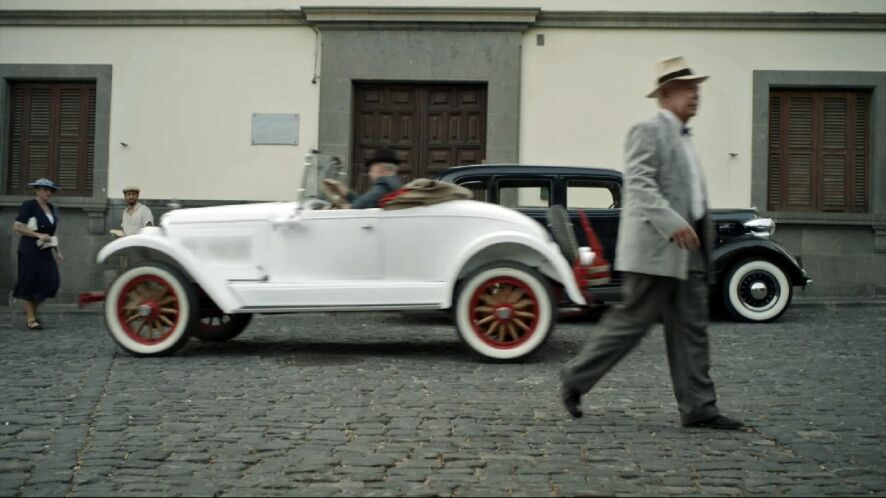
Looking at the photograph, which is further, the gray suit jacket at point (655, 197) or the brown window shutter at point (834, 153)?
the brown window shutter at point (834, 153)

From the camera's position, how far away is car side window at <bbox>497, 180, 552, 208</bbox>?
1105cm

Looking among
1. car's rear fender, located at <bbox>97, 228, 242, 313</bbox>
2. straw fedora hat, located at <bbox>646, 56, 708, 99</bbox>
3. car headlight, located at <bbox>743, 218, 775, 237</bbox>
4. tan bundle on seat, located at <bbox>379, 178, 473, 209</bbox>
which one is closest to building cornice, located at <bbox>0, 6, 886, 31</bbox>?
car headlight, located at <bbox>743, 218, 775, 237</bbox>

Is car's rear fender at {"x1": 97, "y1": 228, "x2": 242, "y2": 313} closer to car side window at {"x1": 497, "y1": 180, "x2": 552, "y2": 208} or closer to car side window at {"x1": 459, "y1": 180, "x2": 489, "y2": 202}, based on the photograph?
car side window at {"x1": 459, "y1": 180, "x2": 489, "y2": 202}

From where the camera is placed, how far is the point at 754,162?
15125 millimetres

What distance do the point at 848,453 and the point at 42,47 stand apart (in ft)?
47.8

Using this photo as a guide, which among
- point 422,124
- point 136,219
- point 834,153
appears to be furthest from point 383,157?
point 834,153

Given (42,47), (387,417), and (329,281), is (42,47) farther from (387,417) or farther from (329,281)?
(387,417)

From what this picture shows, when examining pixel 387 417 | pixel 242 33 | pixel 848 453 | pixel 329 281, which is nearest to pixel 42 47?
pixel 242 33

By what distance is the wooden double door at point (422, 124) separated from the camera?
1559 centimetres

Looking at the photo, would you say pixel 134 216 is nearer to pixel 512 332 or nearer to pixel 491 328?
pixel 491 328

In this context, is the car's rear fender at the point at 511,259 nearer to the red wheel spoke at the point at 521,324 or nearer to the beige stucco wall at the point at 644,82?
the red wheel spoke at the point at 521,324

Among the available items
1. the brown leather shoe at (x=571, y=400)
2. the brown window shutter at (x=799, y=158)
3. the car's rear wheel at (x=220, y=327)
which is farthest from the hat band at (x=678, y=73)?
the brown window shutter at (x=799, y=158)

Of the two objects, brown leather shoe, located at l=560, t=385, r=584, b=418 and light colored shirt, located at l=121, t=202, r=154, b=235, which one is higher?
light colored shirt, located at l=121, t=202, r=154, b=235

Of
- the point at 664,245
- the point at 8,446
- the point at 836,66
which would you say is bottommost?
the point at 8,446
